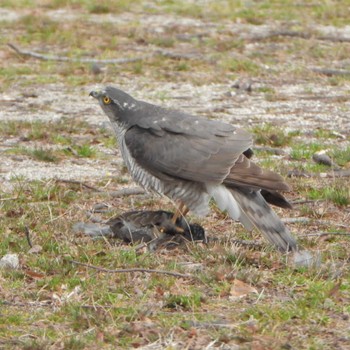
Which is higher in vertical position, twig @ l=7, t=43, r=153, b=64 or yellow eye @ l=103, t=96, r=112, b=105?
yellow eye @ l=103, t=96, r=112, b=105

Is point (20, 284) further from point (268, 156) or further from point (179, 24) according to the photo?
point (179, 24)

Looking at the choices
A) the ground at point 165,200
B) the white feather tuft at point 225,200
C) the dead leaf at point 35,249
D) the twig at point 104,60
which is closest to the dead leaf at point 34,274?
the ground at point 165,200

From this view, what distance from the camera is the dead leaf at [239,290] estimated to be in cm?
654

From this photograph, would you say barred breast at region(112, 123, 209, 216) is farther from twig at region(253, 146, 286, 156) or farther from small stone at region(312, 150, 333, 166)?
twig at region(253, 146, 286, 156)

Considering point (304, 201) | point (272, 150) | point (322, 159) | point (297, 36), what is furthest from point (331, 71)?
point (304, 201)

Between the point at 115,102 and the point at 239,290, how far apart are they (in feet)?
7.30

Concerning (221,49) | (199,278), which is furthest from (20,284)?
(221,49)

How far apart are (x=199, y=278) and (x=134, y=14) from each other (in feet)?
37.6

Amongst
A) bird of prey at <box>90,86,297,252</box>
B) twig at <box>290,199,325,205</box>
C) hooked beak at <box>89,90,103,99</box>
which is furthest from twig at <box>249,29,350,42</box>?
bird of prey at <box>90,86,297,252</box>

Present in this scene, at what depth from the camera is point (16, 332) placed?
19.5 feet

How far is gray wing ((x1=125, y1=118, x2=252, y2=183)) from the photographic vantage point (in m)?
7.64

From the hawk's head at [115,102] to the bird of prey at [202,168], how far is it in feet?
0.58

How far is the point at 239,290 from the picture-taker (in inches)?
260

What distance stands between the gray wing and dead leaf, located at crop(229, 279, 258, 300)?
107cm
